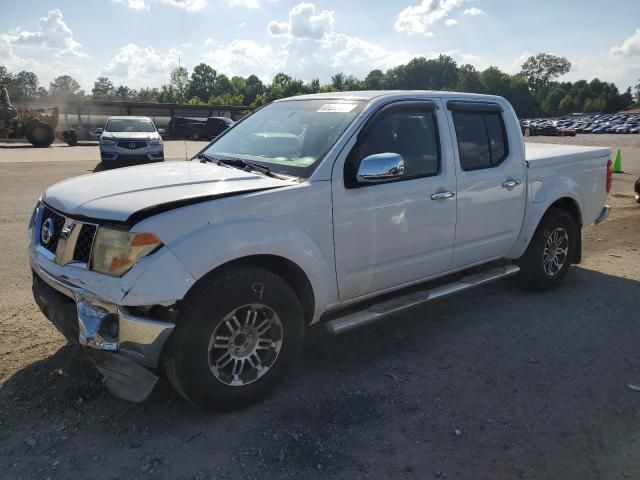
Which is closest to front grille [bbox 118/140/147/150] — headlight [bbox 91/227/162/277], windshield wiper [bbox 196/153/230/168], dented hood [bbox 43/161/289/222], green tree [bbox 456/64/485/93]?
windshield wiper [bbox 196/153/230/168]

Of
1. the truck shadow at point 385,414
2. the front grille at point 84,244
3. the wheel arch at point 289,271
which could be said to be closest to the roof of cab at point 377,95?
the wheel arch at point 289,271

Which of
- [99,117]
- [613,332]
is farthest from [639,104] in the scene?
[613,332]

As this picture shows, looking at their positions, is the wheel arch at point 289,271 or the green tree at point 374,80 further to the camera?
the green tree at point 374,80

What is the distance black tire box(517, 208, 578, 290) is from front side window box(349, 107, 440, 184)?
1.74m

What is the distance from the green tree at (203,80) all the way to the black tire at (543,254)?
129 meters

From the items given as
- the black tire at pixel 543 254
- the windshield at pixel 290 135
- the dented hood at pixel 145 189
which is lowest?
the black tire at pixel 543 254

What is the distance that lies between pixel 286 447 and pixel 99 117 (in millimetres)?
46811

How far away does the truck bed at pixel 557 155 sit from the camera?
484 cm

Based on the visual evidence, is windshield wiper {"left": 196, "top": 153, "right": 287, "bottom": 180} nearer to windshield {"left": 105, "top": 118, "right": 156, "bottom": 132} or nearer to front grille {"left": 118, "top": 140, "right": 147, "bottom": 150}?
front grille {"left": 118, "top": 140, "right": 147, "bottom": 150}

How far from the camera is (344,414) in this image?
305 centimetres

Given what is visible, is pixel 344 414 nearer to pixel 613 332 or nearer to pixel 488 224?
pixel 488 224

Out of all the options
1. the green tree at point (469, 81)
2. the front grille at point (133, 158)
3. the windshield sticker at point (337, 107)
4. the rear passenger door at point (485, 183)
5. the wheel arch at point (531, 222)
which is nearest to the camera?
the windshield sticker at point (337, 107)

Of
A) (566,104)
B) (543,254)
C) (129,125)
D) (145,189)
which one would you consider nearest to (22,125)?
(129,125)

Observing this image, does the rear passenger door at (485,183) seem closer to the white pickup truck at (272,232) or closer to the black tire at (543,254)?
the white pickup truck at (272,232)
